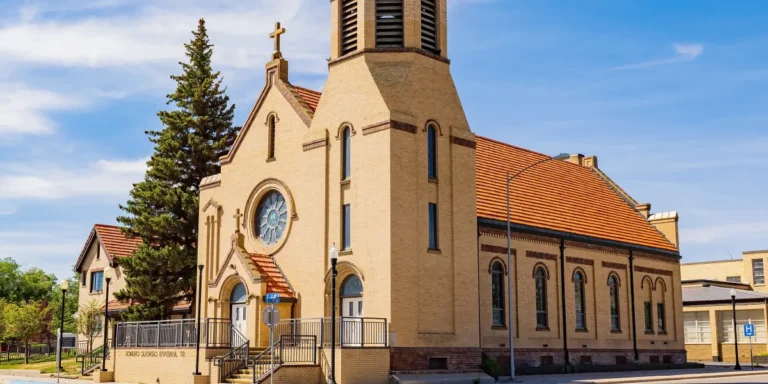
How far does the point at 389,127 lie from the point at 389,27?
487 centimetres

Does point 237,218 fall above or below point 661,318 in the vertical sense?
above

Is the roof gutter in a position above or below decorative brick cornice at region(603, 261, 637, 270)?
above

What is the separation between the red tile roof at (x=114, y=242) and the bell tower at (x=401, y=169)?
31.3 metres

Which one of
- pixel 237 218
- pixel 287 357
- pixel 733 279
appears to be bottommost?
pixel 287 357

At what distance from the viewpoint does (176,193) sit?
44.8 meters

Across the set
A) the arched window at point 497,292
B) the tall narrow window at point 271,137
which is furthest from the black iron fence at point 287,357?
the tall narrow window at point 271,137

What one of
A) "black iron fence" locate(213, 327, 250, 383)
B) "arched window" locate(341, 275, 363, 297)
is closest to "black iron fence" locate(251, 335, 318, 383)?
"black iron fence" locate(213, 327, 250, 383)

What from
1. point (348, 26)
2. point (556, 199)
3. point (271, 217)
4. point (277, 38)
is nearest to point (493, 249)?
point (556, 199)

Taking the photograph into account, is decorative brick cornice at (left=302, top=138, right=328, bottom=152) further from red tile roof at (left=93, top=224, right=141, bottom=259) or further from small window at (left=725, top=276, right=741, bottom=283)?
small window at (left=725, top=276, right=741, bottom=283)

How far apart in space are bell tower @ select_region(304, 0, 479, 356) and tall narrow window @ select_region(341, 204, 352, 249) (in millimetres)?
48

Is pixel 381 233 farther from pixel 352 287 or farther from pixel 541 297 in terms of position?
pixel 541 297

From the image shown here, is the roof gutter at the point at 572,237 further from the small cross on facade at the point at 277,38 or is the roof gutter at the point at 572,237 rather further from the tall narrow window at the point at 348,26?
the small cross on facade at the point at 277,38

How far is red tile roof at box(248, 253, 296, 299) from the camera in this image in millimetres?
33844

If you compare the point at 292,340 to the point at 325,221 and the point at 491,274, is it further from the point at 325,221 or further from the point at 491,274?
the point at 491,274
